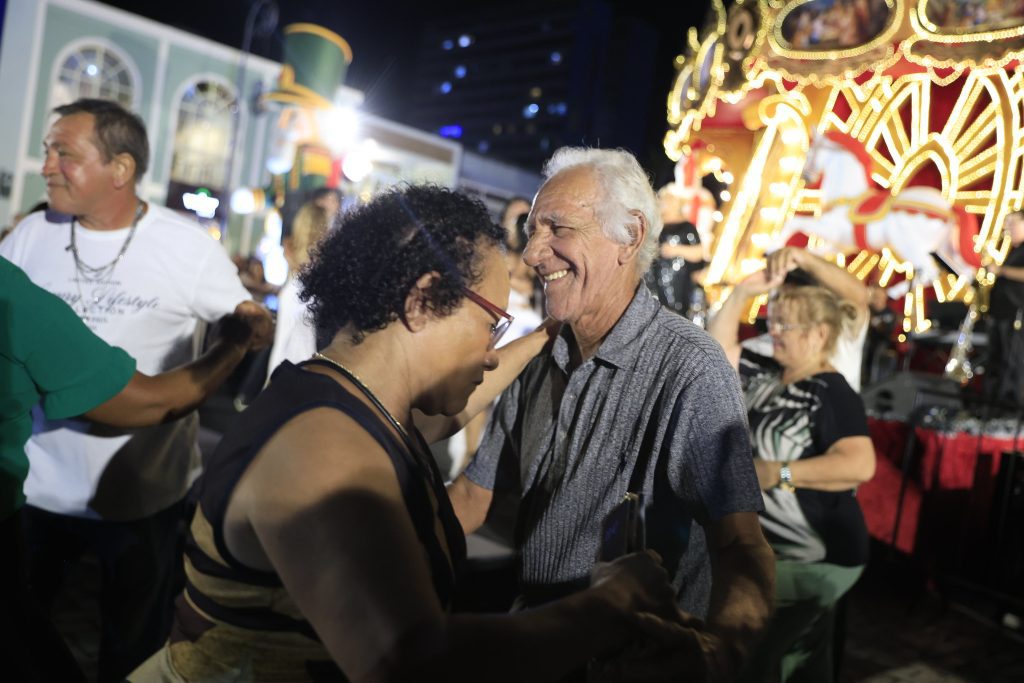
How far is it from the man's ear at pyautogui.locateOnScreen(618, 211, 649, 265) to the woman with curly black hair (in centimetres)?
73

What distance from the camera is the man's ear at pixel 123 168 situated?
3.23 metres

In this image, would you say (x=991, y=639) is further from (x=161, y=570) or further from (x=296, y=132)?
(x=296, y=132)

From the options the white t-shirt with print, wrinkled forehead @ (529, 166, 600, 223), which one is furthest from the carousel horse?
the white t-shirt with print

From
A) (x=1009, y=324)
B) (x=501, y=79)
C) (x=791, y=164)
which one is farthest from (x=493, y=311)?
(x=501, y=79)

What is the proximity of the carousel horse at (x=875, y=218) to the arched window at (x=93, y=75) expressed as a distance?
58.0ft

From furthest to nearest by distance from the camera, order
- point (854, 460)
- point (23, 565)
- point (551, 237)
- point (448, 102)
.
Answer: point (448, 102)
point (854, 460)
point (551, 237)
point (23, 565)

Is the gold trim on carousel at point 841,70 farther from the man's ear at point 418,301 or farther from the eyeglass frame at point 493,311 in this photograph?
the man's ear at point 418,301

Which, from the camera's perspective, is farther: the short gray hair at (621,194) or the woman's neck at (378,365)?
the short gray hair at (621,194)

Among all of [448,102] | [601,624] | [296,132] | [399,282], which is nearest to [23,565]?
[399,282]

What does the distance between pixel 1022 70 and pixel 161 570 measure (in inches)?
483

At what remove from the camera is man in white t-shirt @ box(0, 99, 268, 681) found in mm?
3125

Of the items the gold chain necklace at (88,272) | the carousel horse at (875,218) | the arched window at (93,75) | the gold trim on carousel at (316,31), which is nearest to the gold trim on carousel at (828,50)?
the carousel horse at (875,218)

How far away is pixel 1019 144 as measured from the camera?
10.9m

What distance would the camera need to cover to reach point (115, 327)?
3.23m
